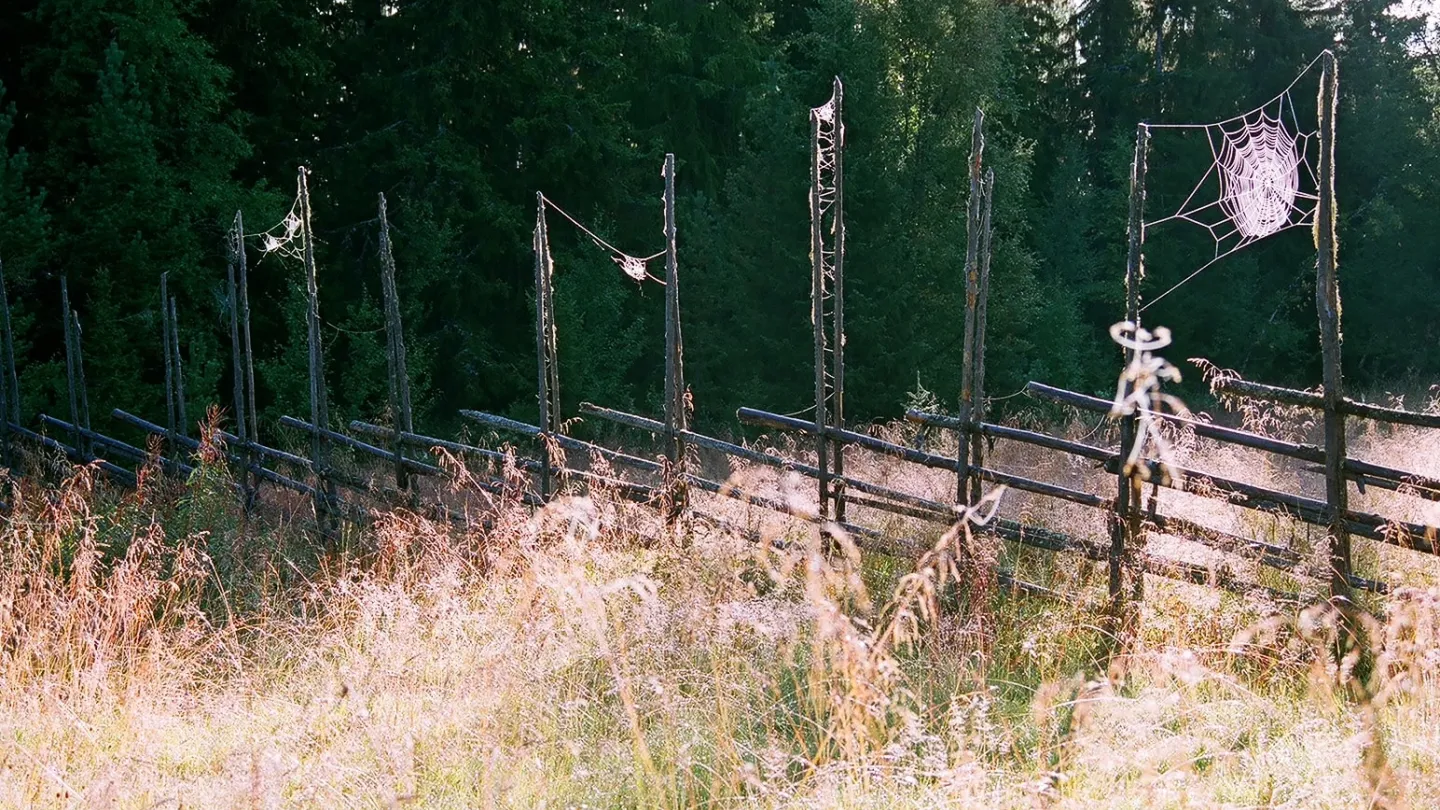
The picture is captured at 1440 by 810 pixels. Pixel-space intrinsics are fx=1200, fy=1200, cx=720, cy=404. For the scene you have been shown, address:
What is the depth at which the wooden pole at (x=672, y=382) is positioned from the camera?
267 inches

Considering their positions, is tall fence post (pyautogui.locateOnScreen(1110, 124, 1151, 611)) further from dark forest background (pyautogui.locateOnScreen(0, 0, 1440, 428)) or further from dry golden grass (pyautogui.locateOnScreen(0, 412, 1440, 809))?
dark forest background (pyautogui.locateOnScreen(0, 0, 1440, 428))

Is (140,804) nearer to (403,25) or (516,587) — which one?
(516,587)

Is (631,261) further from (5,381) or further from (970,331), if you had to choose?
(5,381)

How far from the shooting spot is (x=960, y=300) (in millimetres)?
16109

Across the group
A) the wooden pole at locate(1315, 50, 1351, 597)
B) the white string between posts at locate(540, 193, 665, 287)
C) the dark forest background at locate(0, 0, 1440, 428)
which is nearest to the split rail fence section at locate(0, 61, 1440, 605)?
the wooden pole at locate(1315, 50, 1351, 597)

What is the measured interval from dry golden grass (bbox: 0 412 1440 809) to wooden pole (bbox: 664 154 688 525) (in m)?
0.86

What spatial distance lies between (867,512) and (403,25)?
42.1ft

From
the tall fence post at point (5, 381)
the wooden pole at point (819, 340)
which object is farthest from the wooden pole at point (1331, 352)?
the tall fence post at point (5, 381)

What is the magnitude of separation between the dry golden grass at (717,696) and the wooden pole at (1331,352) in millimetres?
277

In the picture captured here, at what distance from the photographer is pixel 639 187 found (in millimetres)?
19500

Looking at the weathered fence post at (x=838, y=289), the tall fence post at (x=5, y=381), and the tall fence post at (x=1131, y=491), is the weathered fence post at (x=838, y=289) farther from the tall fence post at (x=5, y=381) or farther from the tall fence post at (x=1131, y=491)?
the tall fence post at (x=5, y=381)

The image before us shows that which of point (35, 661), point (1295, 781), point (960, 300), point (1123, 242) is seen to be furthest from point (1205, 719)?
point (1123, 242)

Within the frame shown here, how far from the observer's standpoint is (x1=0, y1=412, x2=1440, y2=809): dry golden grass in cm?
270

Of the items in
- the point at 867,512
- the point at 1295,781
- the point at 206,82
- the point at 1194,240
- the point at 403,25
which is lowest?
the point at 867,512
